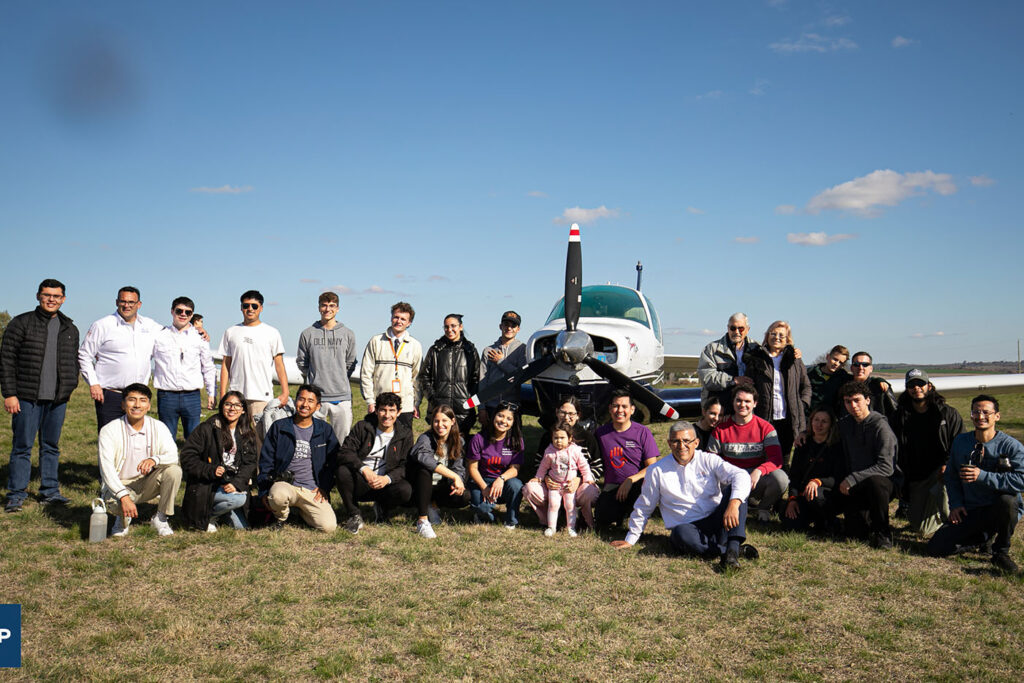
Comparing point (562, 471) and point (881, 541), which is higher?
point (562, 471)

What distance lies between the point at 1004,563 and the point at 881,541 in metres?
0.77

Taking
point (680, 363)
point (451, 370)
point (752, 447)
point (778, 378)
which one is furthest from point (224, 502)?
point (680, 363)

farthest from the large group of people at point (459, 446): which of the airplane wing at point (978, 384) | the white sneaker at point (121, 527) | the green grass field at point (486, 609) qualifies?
the airplane wing at point (978, 384)

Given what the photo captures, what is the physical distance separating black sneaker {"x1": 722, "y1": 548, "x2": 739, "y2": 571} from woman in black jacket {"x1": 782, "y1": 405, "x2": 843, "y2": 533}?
1.21 meters

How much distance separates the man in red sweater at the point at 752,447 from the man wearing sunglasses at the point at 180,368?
4.76m

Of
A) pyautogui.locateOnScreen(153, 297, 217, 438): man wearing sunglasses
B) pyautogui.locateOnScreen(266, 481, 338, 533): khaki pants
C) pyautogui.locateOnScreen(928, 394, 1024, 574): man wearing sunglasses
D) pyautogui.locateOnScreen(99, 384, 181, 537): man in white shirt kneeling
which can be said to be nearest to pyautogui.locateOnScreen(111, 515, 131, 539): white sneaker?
pyautogui.locateOnScreen(99, 384, 181, 537): man in white shirt kneeling

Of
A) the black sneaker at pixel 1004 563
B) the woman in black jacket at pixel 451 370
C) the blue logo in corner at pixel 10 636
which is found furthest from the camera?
the woman in black jacket at pixel 451 370

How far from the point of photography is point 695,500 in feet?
16.4

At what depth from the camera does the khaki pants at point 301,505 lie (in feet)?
17.5

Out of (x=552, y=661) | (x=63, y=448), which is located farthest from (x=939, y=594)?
(x=63, y=448)

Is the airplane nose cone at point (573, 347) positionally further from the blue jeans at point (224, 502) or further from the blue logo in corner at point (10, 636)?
the blue logo in corner at point (10, 636)

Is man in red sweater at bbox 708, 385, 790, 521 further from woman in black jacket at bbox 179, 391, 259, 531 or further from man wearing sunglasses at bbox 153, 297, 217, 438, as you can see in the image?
man wearing sunglasses at bbox 153, 297, 217, 438

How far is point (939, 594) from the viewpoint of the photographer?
4.18 meters

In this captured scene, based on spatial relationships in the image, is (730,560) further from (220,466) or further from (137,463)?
(137,463)
